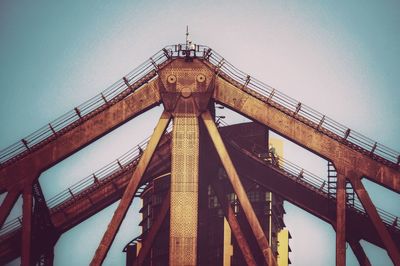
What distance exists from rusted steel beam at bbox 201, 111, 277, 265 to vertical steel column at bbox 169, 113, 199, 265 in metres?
0.70

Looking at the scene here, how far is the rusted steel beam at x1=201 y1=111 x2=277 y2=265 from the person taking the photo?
35625 mm

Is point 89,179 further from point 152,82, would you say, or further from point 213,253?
point 213,253

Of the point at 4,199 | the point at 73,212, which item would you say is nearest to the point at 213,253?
the point at 73,212

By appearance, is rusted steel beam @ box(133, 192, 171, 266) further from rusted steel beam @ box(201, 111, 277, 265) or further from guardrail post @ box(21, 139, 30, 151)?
guardrail post @ box(21, 139, 30, 151)

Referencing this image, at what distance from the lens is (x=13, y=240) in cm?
4328

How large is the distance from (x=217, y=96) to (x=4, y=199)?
11155mm

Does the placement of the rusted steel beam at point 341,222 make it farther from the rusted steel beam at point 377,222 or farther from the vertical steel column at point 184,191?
the vertical steel column at point 184,191

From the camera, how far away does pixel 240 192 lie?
120 ft

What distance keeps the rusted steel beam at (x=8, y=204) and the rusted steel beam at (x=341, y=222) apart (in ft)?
48.9

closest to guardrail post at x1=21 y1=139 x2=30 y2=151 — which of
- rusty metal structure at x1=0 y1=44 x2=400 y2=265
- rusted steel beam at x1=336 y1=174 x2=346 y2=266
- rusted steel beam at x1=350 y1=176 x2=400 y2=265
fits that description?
rusty metal structure at x1=0 y1=44 x2=400 y2=265

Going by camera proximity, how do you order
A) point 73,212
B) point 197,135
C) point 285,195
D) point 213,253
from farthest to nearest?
point 213,253
point 73,212
point 285,195
point 197,135

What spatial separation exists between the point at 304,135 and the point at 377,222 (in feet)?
16.9

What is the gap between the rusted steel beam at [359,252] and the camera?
134ft

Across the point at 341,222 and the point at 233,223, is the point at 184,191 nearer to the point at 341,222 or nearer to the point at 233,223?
the point at 233,223
